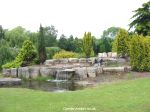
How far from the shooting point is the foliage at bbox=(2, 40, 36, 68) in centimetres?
2953

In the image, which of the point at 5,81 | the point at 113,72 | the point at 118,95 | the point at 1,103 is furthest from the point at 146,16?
the point at 1,103

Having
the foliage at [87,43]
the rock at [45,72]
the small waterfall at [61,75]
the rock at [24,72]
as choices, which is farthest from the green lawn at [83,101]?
the foliage at [87,43]

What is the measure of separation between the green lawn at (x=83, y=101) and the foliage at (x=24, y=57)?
16144mm

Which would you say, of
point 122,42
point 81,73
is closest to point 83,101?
point 81,73

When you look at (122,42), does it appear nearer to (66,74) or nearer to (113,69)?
Result: (113,69)

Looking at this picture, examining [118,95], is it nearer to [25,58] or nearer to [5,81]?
[5,81]

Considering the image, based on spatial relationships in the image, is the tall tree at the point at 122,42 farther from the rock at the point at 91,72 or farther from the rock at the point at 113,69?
the rock at the point at 91,72

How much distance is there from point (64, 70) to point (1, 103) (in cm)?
1146

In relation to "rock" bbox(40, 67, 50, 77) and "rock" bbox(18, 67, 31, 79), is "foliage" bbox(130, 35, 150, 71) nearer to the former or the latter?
"rock" bbox(40, 67, 50, 77)

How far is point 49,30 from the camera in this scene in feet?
240

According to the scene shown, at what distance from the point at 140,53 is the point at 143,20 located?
23.9 feet

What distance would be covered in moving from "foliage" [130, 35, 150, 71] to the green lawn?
7.55 m

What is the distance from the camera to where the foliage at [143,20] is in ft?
91.3

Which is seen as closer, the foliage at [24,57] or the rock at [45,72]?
the rock at [45,72]
